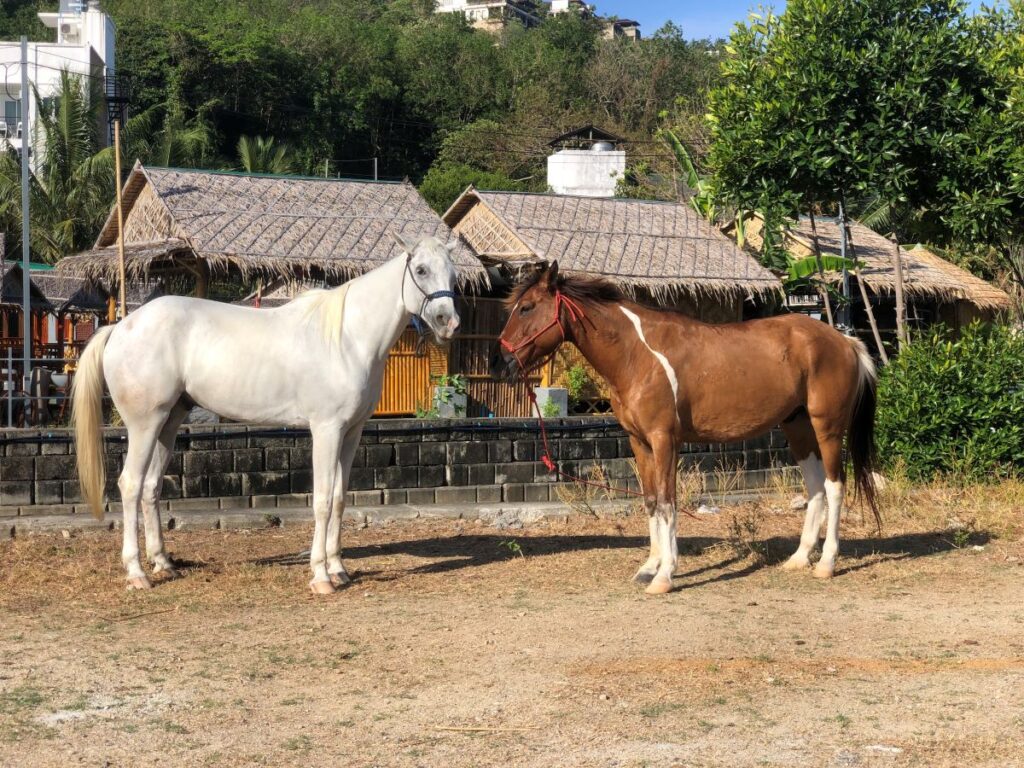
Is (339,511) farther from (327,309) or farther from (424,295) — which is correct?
(424,295)

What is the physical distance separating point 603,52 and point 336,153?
16.0 meters

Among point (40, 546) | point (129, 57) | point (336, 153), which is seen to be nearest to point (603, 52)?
point (336, 153)

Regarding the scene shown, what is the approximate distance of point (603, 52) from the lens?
61531 millimetres

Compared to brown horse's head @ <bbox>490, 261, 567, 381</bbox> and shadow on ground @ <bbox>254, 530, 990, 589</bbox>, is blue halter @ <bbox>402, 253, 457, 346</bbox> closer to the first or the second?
brown horse's head @ <bbox>490, 261, 567, 381</bbox>

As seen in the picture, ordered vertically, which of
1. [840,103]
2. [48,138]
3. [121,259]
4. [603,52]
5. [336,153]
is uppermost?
[603,52]

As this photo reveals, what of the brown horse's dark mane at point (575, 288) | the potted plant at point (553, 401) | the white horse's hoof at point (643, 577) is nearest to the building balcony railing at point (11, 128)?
the potted plant at point (553, 401)

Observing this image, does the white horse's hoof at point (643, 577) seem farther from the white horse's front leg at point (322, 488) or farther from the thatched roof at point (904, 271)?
the thatched roof at point (904, 271)

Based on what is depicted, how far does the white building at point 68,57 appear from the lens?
41000 mm

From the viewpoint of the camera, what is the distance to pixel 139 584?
26.1 feet

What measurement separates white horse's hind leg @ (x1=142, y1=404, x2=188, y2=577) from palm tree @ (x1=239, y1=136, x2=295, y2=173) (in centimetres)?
3480

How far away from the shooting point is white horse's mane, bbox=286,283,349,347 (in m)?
8.04

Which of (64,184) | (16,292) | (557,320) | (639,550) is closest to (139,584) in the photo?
(557,320)

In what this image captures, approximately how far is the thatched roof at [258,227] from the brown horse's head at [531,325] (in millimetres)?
7228

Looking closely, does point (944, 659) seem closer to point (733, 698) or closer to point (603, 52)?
point (733, 698)
